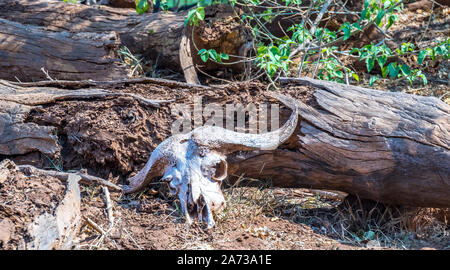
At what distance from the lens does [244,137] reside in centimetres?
332

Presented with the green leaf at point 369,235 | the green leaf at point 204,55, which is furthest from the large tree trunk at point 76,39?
the green leaf at point 369,235

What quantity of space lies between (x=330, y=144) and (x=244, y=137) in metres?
0.61

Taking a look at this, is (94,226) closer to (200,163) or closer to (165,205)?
(165,205)

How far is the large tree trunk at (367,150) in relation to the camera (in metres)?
3.12

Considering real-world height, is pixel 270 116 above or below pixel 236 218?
above

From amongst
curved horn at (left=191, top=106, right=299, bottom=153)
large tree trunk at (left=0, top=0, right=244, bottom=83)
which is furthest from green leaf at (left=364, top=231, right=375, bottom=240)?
large tree trunk at (left=0, top=0, right=244, bottom=83)

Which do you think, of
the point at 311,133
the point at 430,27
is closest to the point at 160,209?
the point at 311,133

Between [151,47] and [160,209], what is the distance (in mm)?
2882

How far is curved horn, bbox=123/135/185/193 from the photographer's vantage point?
3.21 meters

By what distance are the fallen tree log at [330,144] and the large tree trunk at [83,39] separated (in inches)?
51.0

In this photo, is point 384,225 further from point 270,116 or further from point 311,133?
point 270,116

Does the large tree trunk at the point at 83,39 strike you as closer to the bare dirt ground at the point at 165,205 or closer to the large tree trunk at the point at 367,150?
the bare dirt ground at the point at 165,205

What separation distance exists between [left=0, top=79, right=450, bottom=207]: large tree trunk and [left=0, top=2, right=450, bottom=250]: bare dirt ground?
33 mm

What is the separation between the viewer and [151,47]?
5.53 m
